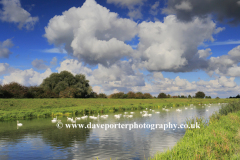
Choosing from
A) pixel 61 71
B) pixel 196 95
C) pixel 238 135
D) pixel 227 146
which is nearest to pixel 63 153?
pixel 227 146

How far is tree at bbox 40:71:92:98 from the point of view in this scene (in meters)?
91.8

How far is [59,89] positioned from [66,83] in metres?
4.51

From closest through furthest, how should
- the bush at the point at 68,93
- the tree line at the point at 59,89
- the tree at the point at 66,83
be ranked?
the tree line at the point at 59,89
the bush at the point at 68,93
the tree at the point at 66,83

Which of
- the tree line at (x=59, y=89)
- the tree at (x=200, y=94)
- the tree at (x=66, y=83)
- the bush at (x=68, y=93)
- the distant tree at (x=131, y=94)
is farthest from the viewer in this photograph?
the tree at (x=200, y=94)

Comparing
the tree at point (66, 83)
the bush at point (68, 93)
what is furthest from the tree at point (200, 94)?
the bush at point (68, 93)

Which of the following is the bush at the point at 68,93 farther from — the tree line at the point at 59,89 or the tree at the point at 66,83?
the tree at the point at 66,83

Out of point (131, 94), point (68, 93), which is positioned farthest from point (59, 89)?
point (131, 94)

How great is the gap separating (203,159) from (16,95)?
236 ft

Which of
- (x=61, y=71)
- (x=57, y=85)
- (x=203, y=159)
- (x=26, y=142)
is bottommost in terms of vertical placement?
(x=26, y=142)

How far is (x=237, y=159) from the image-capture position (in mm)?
8922

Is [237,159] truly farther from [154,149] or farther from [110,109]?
[110,109]

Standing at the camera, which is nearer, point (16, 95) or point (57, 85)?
point (16, 95)

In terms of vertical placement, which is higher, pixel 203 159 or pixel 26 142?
pixel 203 159

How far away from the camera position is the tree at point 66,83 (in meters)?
91.8
